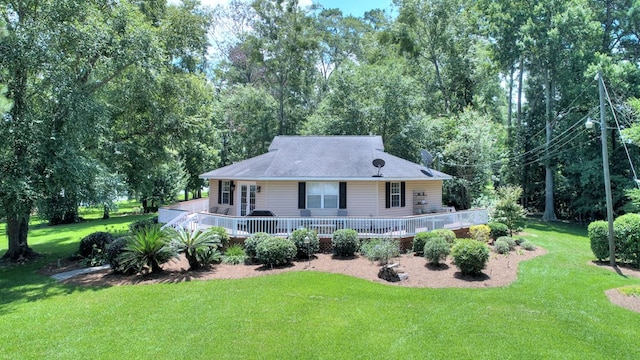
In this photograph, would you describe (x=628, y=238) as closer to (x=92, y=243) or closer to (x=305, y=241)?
(x=305, y=241)

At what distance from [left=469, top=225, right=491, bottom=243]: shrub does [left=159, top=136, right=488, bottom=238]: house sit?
26.2 inches

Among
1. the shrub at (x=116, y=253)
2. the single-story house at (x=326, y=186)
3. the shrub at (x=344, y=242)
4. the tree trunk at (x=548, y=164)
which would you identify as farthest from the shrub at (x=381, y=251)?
the tree trunk at (x=548, y=164)

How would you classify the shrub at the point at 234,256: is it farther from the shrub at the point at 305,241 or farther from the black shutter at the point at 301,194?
the black shutter at the point at 301,194

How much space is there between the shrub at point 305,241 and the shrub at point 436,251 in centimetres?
400

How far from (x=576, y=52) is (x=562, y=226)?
12853 mm

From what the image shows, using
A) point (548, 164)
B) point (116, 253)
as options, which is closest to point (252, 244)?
point (116, 253)

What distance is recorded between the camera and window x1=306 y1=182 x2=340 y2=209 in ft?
52.3

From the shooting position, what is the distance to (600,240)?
12562 millimetres

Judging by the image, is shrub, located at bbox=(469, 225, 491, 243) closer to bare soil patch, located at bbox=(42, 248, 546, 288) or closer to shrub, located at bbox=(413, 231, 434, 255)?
bare soil patch, located at bbox=(42, 248, 546, 288)

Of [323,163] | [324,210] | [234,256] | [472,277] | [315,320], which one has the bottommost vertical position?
[315,320]

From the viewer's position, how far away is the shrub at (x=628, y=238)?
11.8 metres

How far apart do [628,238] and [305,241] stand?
11552 millimetres

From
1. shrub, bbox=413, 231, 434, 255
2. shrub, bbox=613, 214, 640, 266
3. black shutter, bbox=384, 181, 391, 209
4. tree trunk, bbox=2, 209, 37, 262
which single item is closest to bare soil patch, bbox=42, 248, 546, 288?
shrub, bbox=413, 231, 434, 255

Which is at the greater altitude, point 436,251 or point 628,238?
point 628,238
